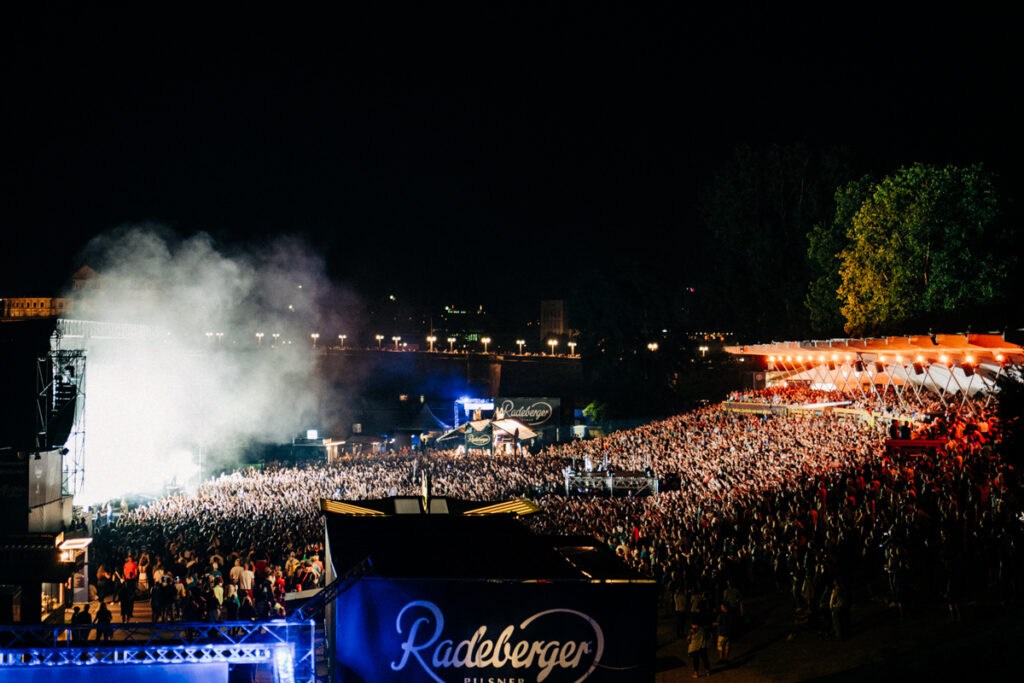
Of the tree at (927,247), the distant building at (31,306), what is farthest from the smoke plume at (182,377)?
the tree at (927,247)

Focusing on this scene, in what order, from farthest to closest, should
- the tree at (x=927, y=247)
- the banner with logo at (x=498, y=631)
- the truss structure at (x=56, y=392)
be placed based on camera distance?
the tree at (x=927, y=247), the truss structure at (x=56, y=392), the banner with logo at (x=498, y=631)

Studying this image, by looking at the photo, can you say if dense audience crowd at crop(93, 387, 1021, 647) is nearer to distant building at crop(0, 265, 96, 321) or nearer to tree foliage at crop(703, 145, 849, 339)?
tree foliage at crop(703, 145, 849, 339)

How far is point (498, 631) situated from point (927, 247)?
26225mm

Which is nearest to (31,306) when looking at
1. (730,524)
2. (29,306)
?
(29,306)

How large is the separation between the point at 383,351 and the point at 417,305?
55.5 m

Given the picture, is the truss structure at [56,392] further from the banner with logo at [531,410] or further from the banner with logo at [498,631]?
the banner with logo at [531,410]

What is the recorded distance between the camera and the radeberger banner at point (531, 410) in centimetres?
3341

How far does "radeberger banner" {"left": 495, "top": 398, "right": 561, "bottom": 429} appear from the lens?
1315 inches

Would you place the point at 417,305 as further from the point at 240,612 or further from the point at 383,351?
the point at 240,612

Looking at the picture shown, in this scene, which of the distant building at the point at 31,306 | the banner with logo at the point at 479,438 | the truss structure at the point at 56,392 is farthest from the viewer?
the distant building at the point at 31,306

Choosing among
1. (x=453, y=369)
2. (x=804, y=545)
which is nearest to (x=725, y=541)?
(x=804, y=545)

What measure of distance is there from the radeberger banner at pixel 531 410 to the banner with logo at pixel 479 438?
235 centimetres

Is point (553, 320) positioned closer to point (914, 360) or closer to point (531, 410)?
point (531, 410)

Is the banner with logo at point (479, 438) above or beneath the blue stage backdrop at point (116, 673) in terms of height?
beneath
